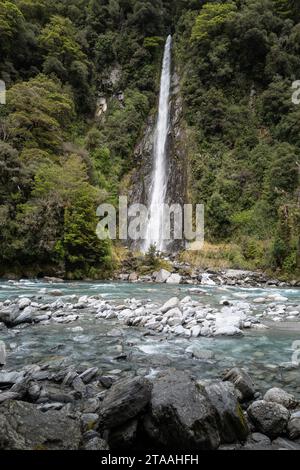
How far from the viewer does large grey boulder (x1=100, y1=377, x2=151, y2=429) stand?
3.49 metres

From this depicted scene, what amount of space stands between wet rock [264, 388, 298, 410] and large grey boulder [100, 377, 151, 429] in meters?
1.55

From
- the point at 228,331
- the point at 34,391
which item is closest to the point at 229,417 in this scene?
the point at 34,391

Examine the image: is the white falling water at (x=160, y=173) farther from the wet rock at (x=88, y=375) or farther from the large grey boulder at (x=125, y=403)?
the large grey boulder at (x=125, y=403)

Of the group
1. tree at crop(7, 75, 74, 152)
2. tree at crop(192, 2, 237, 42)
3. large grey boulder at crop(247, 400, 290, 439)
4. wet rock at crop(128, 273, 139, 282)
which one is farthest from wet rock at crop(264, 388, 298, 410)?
tree at crop(192, 2, 237, 42)

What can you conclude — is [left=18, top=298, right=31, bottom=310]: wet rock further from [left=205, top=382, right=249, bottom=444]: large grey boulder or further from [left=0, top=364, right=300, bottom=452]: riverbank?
[left=205, top=382, right=249, bottom=444]: large grey boulder

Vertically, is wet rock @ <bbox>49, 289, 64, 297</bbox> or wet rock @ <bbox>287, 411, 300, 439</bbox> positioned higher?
wet rock @ <bbox>287, 411, 300, 439</bbox>

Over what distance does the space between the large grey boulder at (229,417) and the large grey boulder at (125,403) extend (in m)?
0.71

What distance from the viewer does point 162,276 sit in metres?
17.8

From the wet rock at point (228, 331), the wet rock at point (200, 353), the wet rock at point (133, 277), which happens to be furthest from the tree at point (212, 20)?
the wet rock at point (200, 353)

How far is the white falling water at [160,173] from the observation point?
89.6ft

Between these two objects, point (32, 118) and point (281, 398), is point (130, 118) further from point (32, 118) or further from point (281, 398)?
point (281, 398)

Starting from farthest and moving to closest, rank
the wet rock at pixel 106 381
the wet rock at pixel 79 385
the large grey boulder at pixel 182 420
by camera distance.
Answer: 1. the wet rock at pixel 106 381
2. the wet rock at pixel 79 385
3. the large grey boulder at pixel 182 420

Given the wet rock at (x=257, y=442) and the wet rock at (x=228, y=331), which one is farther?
the wet rock at (x=228, y=331)
